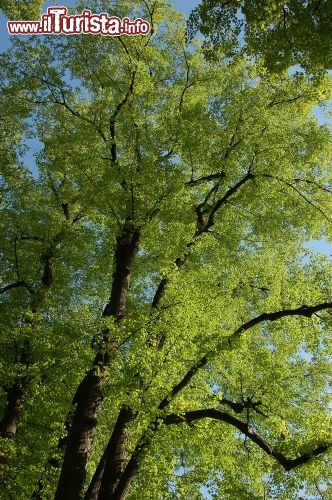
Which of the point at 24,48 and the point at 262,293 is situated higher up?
the point at 24,48

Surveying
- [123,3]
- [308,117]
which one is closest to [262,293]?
[308,117]

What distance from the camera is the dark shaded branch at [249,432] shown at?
272 inches

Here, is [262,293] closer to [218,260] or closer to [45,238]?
[218,260]

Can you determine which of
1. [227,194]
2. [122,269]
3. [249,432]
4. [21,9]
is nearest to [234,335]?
[249,432]

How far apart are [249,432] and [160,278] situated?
17.9 ft

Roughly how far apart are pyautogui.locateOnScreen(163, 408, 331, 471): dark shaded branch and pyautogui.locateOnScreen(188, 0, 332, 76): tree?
5.90 metres

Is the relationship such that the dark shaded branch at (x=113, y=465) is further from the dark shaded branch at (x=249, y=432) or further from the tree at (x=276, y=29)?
the tree at (x=276, y=29)

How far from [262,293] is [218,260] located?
170 cm

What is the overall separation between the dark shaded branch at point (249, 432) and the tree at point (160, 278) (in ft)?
0.10

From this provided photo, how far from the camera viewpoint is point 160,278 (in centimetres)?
1205

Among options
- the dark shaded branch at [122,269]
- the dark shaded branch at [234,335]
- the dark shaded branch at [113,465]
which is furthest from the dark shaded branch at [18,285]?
the dark shaded branch at [234,335]

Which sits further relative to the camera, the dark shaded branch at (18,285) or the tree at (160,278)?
the dark shaded branch at (18,285)

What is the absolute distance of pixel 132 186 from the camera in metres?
9.99

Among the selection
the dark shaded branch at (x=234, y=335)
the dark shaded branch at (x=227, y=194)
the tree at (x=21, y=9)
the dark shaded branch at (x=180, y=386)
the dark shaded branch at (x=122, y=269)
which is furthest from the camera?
the tree at (x=21, y=9)
